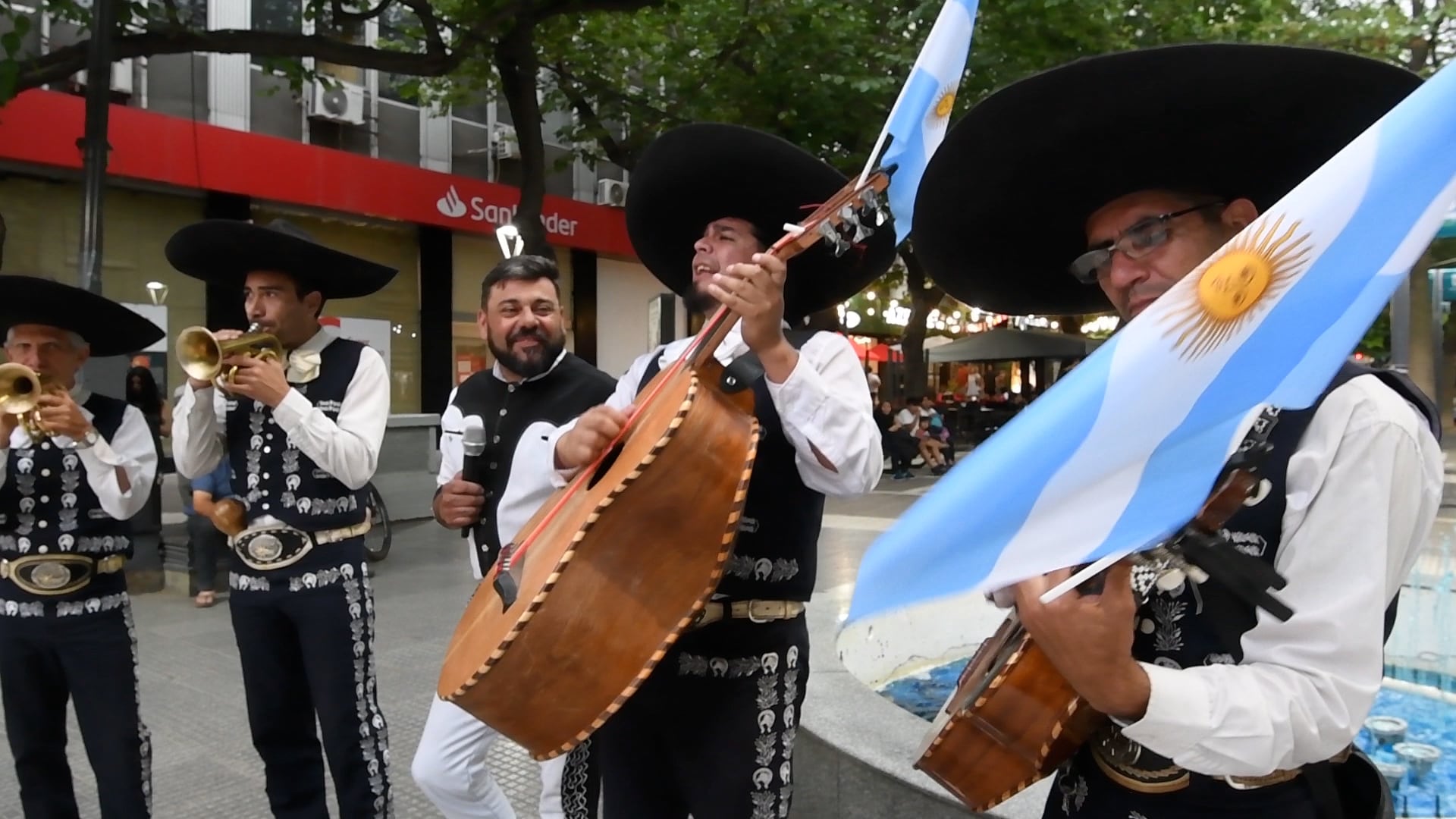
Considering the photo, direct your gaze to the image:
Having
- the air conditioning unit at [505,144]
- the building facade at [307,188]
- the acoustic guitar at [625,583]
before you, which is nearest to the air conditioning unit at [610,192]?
the building facade at [307,188]

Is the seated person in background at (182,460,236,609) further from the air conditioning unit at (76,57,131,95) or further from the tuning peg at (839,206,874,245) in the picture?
the air conditioning unit at (76,57,131,95)

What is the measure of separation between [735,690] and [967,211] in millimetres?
1143

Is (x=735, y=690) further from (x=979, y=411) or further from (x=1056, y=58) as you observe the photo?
(x=979, y=411)

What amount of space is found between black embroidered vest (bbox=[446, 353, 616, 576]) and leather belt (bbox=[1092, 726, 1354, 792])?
2.10 metres

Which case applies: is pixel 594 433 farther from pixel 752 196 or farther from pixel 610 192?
pixel 610 192

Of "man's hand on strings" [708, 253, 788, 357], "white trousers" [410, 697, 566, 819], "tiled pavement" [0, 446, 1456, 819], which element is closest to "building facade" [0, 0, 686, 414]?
"tiled pavement" [0, 446, 1456, 819]

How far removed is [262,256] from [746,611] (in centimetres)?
228

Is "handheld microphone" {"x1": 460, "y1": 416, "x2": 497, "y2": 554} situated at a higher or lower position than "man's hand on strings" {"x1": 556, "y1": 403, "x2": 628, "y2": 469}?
lower

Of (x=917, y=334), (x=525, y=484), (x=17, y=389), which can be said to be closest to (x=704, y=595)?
(x=525, y=484)

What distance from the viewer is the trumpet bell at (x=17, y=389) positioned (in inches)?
120

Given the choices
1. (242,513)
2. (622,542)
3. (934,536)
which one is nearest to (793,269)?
(622,542)

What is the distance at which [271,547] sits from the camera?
10.1ft

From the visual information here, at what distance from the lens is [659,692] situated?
2.15 m

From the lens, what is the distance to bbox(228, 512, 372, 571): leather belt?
10.1 feet
